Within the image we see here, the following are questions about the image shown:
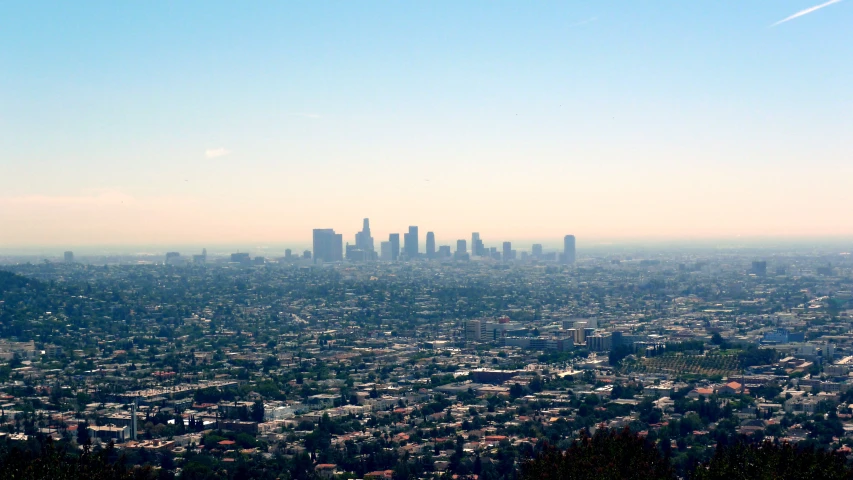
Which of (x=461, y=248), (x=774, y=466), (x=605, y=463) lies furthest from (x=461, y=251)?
(x=774, y=466)

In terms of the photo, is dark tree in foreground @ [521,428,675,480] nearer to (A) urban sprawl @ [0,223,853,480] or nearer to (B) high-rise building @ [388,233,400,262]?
(A) urban sprawl @ [0,223,853,480]

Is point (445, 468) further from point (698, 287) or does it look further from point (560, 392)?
point (698, 287)

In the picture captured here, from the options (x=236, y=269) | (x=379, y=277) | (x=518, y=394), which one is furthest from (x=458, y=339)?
(x=236, y=269)

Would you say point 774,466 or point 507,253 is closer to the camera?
point 774,466

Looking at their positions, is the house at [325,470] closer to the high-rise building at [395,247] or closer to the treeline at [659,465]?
the treeline at [659,465]

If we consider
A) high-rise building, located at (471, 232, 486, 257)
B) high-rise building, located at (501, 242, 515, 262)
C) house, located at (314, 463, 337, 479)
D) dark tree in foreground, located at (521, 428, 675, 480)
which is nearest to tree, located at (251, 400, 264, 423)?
house, located at (314, 463, 337, 479)

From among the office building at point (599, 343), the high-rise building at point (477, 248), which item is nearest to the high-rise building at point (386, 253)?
the high-rise building at point (477, 248)

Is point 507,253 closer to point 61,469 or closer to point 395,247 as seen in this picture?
point 395,247
